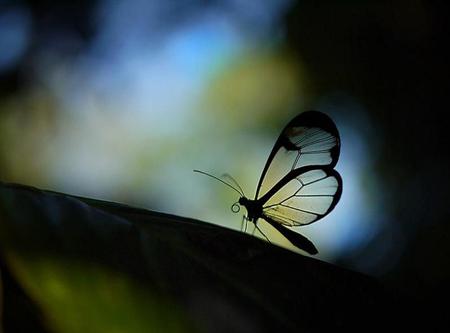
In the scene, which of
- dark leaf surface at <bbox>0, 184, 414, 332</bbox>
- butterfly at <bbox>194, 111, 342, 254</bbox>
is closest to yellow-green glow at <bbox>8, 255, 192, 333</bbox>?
dark leaf surface at <bbox>0, 184, 414, 332</bbox>

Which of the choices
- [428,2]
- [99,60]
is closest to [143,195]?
[99,60]

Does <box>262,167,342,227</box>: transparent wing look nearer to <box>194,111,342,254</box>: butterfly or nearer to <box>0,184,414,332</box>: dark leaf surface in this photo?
<box>194,111,342,254</box>: butterfly

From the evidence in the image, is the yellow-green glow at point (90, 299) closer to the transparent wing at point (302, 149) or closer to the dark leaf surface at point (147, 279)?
the dark leaf surface at point (147, 279)

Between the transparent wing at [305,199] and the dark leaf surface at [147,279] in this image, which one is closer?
the dark leaf surface at [147,279]

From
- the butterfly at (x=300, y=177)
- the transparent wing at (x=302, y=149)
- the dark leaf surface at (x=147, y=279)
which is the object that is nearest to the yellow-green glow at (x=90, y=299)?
the dark leaf surface at (x=147, y=279)

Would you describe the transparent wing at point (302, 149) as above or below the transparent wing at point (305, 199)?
above
